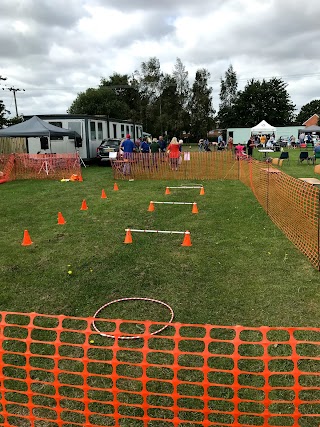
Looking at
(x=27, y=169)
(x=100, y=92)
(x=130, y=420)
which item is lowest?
(x=130, y=420)

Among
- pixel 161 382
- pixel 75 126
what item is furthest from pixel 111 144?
pixel 161 382

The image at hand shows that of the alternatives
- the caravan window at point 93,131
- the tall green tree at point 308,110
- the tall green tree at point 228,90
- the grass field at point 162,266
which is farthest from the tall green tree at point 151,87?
the tall green tree at point 308,110

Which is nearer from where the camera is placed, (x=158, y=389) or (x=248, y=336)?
(x=158, y=389)

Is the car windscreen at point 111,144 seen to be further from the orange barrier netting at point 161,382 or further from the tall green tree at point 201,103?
the tall green tree at point 201,103

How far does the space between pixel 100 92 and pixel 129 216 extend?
50989 mm

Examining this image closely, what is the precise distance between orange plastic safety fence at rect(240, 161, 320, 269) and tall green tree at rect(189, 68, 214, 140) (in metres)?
47.2

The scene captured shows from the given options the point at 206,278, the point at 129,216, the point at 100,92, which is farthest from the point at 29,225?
the point at 100,92

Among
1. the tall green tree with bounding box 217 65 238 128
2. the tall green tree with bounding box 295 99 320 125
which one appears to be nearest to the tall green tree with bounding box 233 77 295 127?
the tall green tree with bounding box 217 65 238 128

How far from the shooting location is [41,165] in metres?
17.2

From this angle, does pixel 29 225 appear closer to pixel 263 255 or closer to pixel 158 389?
pixel 263 255

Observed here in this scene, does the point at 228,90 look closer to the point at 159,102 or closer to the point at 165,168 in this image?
the point at 159,102

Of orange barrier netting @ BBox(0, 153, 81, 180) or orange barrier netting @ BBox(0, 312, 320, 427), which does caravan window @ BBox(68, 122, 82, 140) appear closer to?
orange barrier netting @ BBox(0, 153, 81, 180)

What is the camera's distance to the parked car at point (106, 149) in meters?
21.1

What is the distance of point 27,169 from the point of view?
57.0ft
